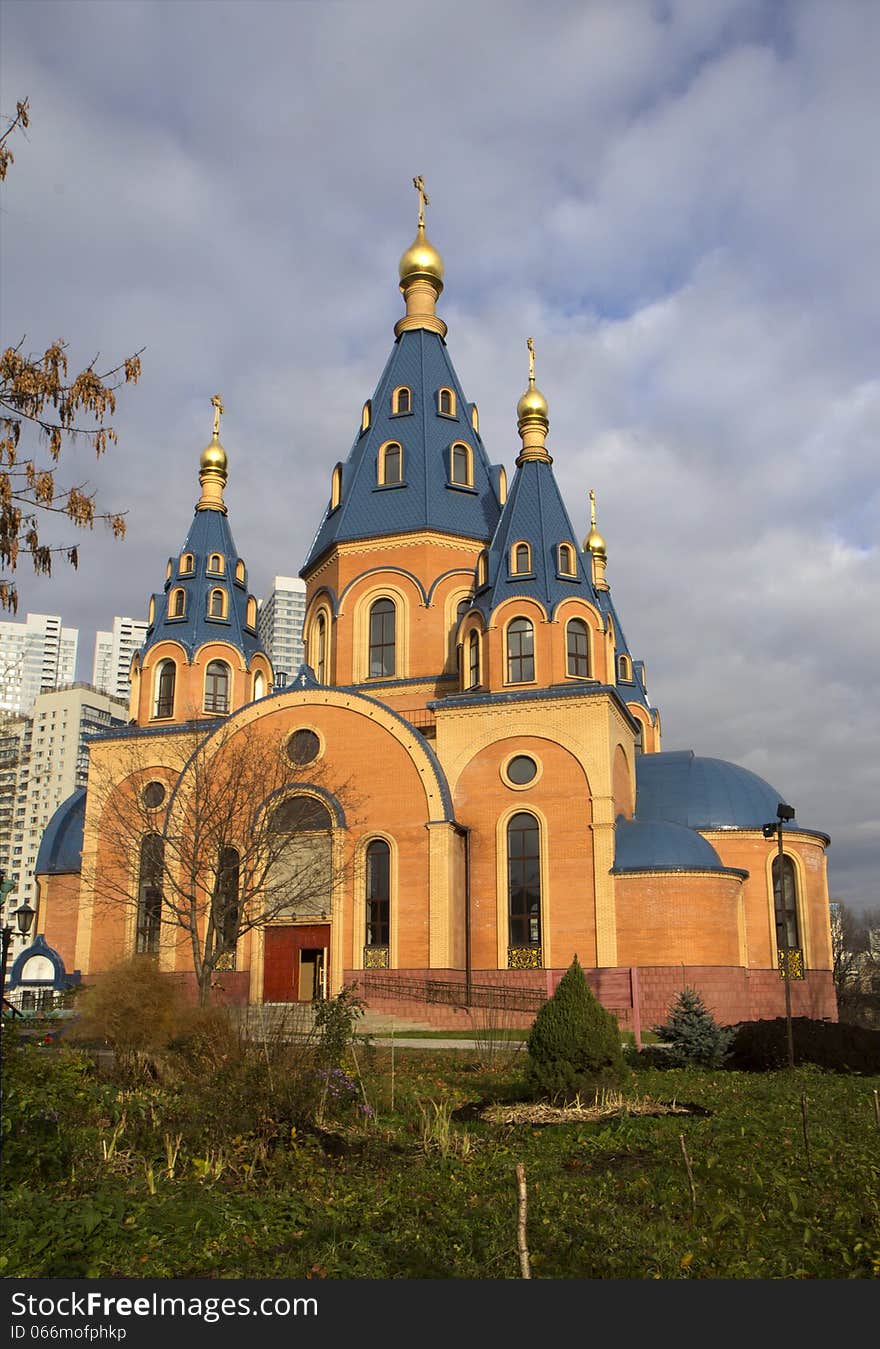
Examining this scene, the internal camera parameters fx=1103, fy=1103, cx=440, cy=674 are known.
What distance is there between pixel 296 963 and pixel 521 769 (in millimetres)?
6515

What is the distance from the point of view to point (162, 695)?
29688mm

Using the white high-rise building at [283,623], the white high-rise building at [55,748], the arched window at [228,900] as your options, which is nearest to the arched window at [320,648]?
the arched window at [228,900]

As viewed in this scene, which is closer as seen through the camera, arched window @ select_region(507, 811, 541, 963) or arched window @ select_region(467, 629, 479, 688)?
arched window @ select_region(507, 811, 541, 963)

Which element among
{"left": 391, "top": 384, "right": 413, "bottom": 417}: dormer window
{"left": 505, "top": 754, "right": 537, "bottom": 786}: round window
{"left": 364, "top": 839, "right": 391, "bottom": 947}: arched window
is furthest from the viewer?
{"left": 391, "top": 384, "right": 413, "bottom": 417}: dormer window

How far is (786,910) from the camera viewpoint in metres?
26.7

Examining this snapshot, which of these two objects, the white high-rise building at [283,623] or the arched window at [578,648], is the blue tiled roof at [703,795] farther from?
the white high-rise building at [283,623]

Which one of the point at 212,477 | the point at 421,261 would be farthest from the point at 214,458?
the point at 421,261

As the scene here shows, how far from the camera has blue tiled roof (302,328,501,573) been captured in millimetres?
28781

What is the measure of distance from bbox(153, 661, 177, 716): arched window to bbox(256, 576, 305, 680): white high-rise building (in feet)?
286

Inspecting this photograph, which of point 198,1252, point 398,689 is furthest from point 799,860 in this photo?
point 198,1252

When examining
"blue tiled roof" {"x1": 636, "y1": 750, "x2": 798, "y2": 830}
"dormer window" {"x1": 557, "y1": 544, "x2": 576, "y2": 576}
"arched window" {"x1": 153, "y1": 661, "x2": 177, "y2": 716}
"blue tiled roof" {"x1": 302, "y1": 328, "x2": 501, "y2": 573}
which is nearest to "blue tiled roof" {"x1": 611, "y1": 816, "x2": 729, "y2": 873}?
"blue tiled roof" {"x1": 636, "y1": 750, "x2": 798, "y2": 830}

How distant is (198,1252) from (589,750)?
1834 centimetres

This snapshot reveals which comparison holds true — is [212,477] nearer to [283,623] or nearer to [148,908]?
[148,908]

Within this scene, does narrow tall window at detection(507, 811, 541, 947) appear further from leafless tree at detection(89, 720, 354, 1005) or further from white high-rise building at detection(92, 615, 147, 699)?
white high-rise building at detection(92, 615, 147, 699)
